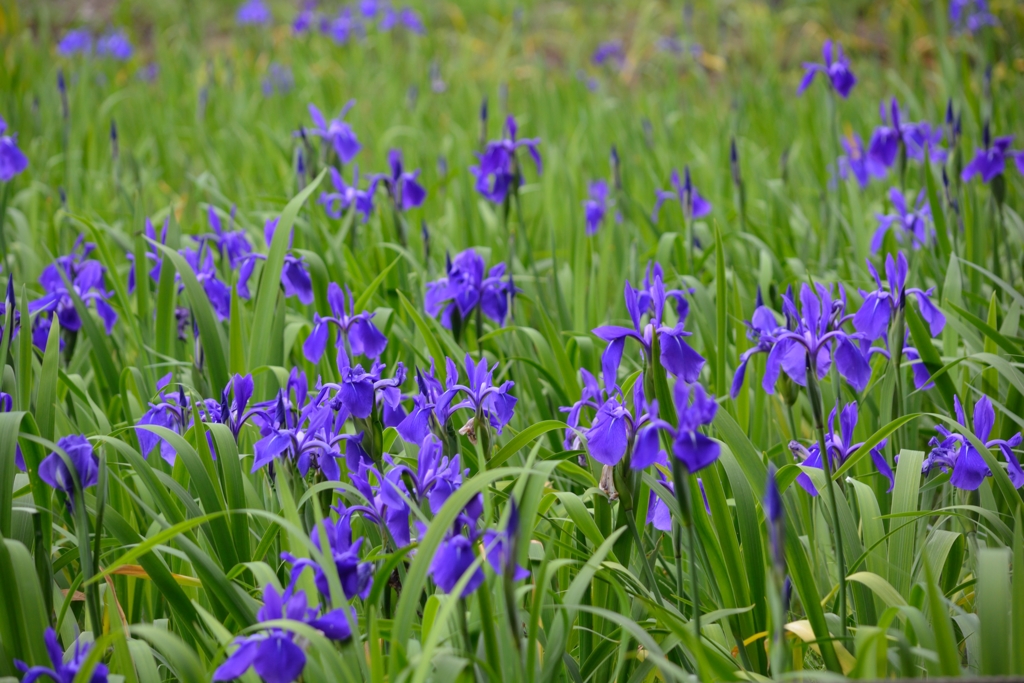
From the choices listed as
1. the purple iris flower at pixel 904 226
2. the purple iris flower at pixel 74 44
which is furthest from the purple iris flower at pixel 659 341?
the purple iris flower at pixel 74 44

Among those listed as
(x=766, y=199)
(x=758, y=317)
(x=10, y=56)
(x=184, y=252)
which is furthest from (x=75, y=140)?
(x=758, y=317)

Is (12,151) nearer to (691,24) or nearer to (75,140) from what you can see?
(75,140)

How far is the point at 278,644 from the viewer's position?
1027 millimetres

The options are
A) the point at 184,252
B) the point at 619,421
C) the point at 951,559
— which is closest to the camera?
the point at 619,421

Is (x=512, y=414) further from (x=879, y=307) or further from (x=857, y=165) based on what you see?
(x=857, y=165)

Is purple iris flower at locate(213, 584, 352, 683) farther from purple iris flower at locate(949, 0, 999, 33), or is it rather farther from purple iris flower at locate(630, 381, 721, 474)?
purple iris flower at locate(949, 0, 999, 33)

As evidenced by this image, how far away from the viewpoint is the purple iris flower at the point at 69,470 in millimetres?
1188

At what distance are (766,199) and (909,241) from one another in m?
0.98

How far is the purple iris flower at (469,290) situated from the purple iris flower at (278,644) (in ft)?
3.49

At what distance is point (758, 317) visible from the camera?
165 cm

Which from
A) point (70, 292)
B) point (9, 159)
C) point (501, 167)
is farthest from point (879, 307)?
point (9, 159)

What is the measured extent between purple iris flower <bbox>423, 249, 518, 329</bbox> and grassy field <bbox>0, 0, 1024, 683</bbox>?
1 centimetres

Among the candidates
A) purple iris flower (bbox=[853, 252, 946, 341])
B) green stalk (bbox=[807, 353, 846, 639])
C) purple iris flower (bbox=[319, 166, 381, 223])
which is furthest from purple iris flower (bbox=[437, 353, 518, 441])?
purple iris flower (bbox=[319, 166, 381, 223])

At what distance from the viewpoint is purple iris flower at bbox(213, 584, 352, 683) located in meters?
1.02
